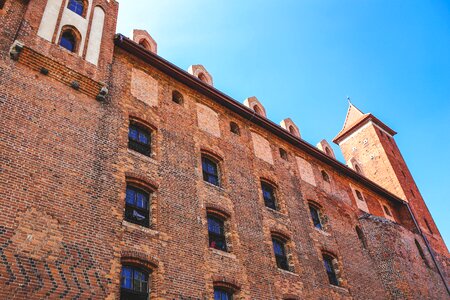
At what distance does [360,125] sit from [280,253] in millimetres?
21416

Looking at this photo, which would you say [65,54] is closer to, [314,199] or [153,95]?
[153,95]

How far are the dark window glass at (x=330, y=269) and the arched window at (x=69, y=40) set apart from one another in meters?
12.6

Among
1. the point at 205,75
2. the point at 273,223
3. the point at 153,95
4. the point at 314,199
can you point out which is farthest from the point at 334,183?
the point at 153,95

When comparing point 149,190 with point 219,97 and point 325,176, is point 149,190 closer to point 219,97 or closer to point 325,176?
point 219,97

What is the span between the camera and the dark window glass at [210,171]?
1452cm

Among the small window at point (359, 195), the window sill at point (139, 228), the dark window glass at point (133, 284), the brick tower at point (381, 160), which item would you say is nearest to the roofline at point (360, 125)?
the brick tower at point (381, 160)

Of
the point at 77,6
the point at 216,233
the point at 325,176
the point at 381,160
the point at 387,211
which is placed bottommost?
the point at 216,233

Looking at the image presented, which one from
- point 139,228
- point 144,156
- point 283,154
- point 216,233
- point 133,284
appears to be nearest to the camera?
point 133,284

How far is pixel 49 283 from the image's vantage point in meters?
8.26

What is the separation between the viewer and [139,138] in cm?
1325

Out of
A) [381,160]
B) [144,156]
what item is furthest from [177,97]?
[381,160]

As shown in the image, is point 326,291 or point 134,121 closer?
point 134,121

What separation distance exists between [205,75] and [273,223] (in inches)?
299

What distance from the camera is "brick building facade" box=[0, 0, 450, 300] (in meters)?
9.25
